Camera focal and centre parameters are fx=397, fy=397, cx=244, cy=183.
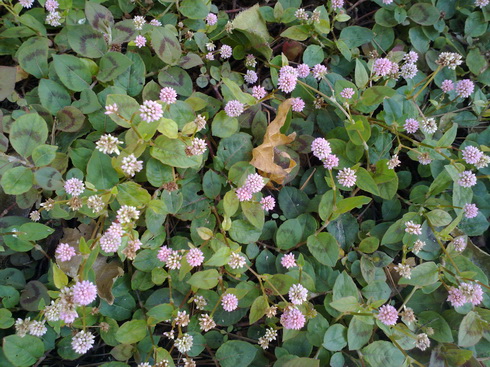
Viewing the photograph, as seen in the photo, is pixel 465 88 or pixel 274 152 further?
pixel 465 88

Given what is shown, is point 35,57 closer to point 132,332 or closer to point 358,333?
point 132,332

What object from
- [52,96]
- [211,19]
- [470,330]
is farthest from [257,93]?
[470,330]

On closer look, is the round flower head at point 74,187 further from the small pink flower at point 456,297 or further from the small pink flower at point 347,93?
the small pink flower at point 456,297

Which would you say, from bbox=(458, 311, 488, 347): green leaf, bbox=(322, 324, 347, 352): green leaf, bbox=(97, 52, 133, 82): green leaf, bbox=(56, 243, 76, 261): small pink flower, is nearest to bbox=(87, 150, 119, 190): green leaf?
bbox=(56, 243, 76, 261): small pink flower

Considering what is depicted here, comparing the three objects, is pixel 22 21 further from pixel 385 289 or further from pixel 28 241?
pixel 385 289

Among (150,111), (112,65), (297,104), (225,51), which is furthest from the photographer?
(225,51)

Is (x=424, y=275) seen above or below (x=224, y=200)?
below
